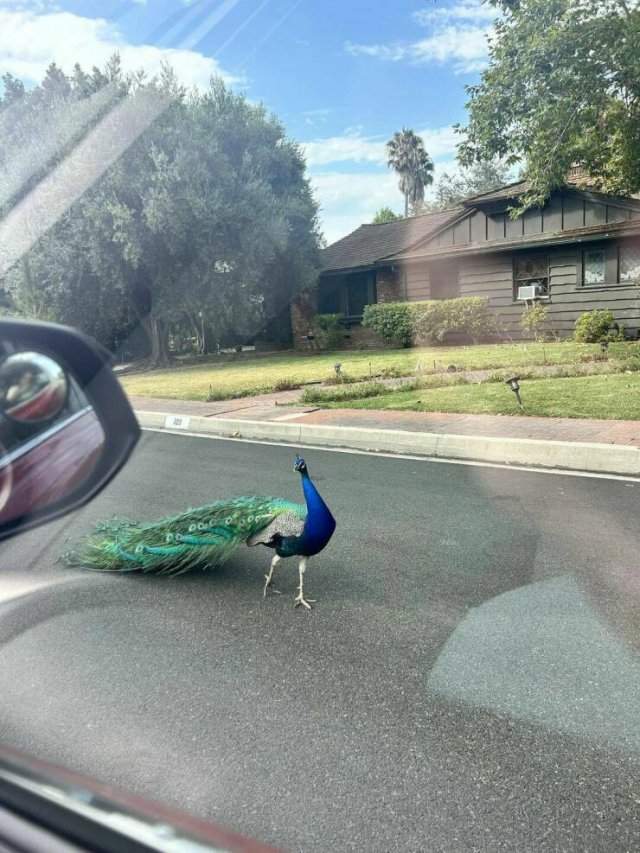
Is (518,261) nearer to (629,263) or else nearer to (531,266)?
(531,266)

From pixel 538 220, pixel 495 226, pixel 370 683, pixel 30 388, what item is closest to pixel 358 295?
pixel 495 226

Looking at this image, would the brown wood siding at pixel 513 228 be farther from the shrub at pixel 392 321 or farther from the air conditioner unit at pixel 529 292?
the shrub at pixel 392 321

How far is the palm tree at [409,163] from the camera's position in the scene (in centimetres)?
5181

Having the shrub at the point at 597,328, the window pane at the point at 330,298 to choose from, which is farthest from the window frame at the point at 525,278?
the window pane at the point at 330,298

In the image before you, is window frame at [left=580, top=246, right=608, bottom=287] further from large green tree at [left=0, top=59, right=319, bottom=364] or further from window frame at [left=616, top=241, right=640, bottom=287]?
large green tree at [left=0, top=59, right=319, bottom=364]

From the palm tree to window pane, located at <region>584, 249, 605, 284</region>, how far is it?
3407 centimetres

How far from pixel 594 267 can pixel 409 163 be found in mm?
36492

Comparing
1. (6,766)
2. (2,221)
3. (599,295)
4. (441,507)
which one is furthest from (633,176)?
(6,766)

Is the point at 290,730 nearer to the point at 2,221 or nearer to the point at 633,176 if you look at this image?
the point at 2,221

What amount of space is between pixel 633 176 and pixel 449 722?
43.5 feet

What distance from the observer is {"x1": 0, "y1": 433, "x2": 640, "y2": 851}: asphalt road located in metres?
2.34

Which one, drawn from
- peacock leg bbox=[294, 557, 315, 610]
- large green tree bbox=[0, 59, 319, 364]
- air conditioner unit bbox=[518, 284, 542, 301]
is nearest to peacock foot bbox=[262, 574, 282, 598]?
Answer: peacock leg bbox=[294, 557, 315, 610]

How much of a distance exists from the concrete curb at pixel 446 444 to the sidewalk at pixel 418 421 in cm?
29

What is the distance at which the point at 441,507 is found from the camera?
604 centimetres
